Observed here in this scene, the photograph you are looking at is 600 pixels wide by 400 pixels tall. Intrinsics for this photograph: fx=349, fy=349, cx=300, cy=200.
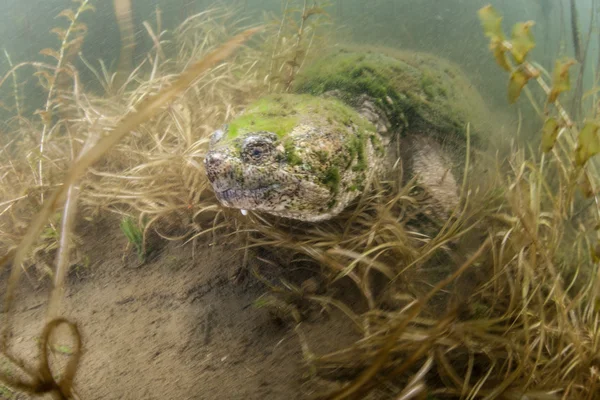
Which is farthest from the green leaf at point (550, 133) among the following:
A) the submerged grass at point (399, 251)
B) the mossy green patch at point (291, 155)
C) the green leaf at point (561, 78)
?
the mossy green patch at point (291, 155)

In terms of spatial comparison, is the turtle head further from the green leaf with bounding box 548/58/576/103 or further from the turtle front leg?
the green leaf with bounding box 548/58/576/103

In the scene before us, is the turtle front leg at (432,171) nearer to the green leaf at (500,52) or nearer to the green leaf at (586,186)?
the green leaf at (586,186)

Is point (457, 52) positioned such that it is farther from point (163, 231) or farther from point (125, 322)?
point (125, 322)

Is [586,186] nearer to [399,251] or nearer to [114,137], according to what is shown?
[399,251]

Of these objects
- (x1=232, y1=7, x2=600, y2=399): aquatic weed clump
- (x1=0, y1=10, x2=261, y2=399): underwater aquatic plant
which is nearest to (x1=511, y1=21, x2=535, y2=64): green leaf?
(x1=232, y1=7, x2=600, y2=399): aquatic weed clump

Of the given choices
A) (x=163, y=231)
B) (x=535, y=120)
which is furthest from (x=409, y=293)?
(x=535, y=120)

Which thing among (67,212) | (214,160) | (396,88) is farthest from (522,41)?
(67,212)
